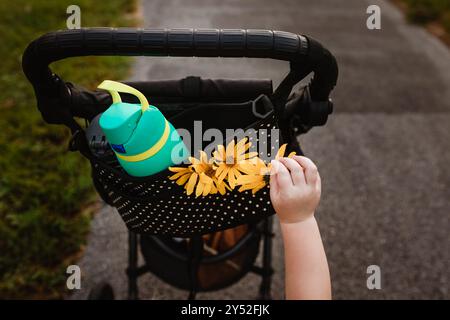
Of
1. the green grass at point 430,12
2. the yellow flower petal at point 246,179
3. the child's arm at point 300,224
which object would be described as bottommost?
the child's arm at point 300,224

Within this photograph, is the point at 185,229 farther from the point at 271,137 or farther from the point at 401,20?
the point at 401,20

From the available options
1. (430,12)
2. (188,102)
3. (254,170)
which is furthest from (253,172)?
(430,12)

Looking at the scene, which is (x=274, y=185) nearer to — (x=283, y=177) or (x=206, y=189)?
(x=283, y=177)

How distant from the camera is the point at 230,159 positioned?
95cm

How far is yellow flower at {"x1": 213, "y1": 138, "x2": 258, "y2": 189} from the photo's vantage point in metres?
0.94

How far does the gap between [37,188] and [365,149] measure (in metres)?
1.94

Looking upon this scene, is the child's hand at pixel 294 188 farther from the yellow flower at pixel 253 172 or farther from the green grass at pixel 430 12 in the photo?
the green grass at pixel 430 12

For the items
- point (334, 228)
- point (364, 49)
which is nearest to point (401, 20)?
point (364, 49)

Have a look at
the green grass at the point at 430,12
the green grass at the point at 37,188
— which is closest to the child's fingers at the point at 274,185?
the green grass at the point at 37,188

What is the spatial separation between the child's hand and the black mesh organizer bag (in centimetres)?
12

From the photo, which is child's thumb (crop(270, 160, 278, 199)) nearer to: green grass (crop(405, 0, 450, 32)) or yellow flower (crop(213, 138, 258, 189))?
yellow flower (crop(213, 138, 258, 189))

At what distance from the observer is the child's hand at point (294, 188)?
0.87 m

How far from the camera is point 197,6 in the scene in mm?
4938

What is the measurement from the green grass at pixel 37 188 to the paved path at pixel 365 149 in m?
0.12
